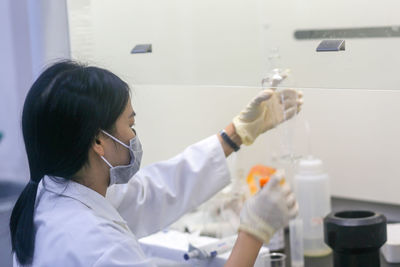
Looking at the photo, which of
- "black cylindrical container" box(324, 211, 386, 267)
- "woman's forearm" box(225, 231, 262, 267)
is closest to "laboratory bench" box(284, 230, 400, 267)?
"black cylindrical container" box(324, 211, 386, 267)

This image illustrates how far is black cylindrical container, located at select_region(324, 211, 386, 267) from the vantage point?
1.62 m

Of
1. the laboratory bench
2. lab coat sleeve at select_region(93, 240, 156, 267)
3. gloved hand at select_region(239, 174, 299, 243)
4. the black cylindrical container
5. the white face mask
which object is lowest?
the laboratory bench

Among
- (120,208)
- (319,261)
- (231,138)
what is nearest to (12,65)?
(120,208)

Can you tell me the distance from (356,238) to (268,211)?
0.95ft

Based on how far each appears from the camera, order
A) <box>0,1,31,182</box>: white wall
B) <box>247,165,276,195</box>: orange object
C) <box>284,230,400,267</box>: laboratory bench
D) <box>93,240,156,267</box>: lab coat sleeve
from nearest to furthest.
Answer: <box>93,240,156,267</box>: lab coat sleeve → <box>284,230,400,267</box>: laboratory bench → <box>0,1,31,182</box>: white wall → <box>247,165,276,195</box>: orange object

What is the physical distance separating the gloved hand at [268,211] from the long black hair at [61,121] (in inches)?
15.5

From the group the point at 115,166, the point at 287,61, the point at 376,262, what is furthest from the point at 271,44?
the point at 376,262

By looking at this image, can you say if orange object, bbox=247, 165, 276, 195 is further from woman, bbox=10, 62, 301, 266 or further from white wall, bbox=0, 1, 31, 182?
white wall, bbox=0, 1, 31, 182

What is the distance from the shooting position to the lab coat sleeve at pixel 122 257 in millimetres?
1307

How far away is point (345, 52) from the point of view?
1389 millimetres

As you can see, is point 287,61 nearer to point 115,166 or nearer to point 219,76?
point 219,76

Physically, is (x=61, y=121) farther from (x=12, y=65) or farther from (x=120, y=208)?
(x=12, y=65)

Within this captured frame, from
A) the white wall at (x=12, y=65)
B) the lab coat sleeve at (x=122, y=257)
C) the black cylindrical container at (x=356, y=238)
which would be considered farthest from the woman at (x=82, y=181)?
the white wall at (x=12, y=65)

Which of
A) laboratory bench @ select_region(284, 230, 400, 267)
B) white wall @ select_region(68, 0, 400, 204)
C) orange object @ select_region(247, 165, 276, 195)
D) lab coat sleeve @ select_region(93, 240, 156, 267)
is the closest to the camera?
lab coat sleeve @ select_region(93, 240, 156, 267)
